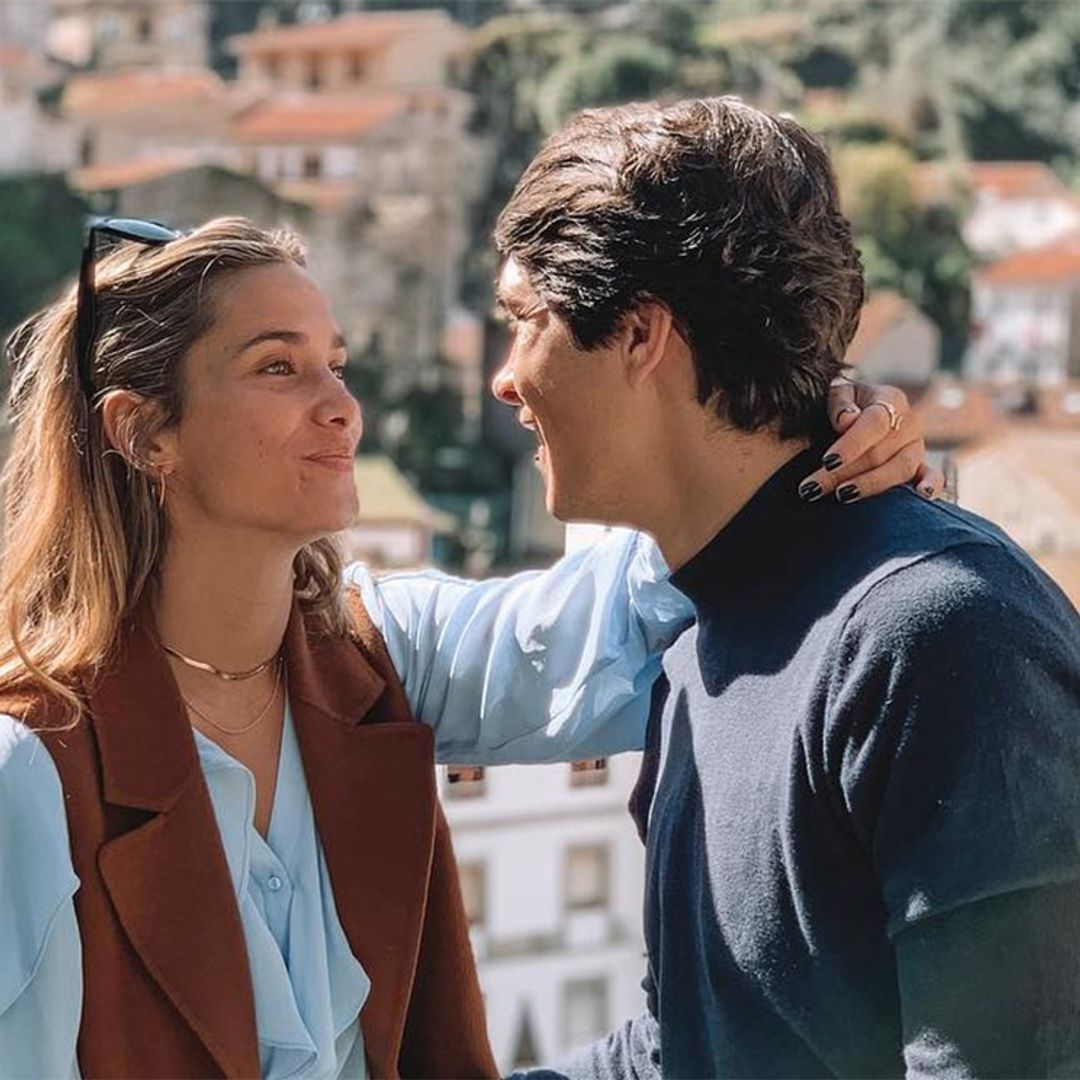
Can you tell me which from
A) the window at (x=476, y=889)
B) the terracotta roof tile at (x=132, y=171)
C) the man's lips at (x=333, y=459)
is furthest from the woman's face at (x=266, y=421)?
the terracotta roof tile at (x=132, y=171)

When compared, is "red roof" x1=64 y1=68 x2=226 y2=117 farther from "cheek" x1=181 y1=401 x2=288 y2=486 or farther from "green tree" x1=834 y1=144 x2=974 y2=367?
"cheek" x1=181 y1=401 x2=288 y2=486

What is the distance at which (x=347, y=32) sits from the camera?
1625 cm

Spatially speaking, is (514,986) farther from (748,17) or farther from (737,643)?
(748,17)

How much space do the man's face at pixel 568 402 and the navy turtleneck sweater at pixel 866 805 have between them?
0.07 m

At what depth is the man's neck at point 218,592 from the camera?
1.12 m

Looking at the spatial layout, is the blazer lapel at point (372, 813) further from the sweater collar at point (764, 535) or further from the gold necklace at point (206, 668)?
the sweater collar at point (764, 535)

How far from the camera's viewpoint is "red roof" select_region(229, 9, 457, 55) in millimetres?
15727

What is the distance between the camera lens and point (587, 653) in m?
1.15

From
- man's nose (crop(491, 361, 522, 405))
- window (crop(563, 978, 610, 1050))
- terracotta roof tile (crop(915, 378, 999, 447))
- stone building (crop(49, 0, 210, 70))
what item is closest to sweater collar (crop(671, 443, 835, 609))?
man's nose (crop(491, 361, 522, 405))

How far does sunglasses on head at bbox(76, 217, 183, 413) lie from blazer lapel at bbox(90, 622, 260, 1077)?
0.62 ft

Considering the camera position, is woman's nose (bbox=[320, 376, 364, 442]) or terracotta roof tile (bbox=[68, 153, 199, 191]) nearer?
woman's nose (bbox=[320, 376, 364, 442])

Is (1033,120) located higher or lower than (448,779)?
higher

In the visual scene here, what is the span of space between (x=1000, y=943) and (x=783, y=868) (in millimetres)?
135

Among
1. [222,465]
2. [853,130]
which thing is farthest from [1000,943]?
[853,130]
